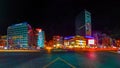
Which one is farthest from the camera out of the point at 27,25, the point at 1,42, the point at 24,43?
the point at 1,42

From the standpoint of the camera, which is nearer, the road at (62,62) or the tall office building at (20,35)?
the road at (62,62)

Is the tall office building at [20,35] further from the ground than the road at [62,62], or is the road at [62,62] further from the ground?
the tall office building at [20,35]

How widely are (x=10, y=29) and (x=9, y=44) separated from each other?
1559cm

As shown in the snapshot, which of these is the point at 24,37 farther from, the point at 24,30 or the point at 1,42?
the point at 1,42

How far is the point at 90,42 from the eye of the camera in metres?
200

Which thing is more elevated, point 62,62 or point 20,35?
point 20,35

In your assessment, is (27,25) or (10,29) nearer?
(27,25)

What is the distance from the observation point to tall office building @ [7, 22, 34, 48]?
6821 inches

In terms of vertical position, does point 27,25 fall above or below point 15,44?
above

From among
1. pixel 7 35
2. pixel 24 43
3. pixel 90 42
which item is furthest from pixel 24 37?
pixel 90 42

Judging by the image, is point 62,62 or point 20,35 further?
point 20,35

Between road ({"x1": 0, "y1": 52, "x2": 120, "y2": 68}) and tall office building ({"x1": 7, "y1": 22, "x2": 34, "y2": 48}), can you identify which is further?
tall office building ({"x1": 7, "y1": 22, "x2": 34, "y2": 48})

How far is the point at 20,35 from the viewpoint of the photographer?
17875 cm

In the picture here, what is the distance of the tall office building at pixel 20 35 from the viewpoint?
6821 inches
